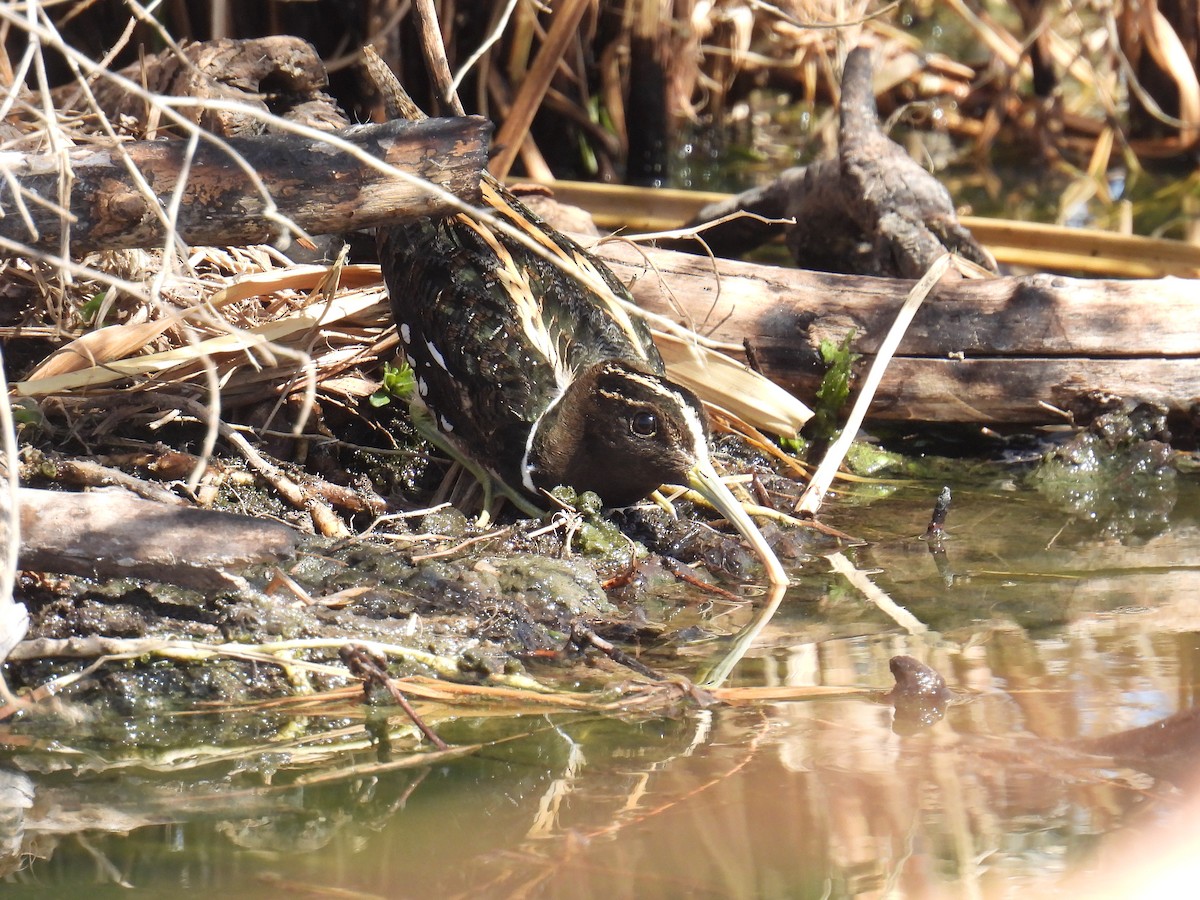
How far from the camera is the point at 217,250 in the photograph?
4.95 meters

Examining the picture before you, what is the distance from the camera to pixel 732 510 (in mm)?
4113

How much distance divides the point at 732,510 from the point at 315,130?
1960mm

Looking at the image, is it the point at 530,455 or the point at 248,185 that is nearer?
the point at 248,185

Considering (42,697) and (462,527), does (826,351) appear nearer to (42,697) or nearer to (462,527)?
(462,527)

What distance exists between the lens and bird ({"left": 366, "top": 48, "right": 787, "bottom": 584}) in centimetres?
416

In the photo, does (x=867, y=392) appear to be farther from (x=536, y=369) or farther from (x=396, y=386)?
(x=396, y=386)

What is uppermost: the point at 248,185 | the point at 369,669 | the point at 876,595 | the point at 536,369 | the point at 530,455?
the point at 248,185

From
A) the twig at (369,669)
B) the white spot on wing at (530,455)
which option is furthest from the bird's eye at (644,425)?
the twig at (369,669)

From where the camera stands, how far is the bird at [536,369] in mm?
4164

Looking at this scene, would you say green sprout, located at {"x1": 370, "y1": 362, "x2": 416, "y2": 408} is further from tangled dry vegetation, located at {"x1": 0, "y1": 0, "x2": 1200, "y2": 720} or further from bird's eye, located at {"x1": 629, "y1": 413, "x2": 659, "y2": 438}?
bird's eye, located at {"x1": 629, "y1": 413, "x2": 659, "y2": 438}

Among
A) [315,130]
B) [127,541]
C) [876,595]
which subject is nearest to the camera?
[315,130]

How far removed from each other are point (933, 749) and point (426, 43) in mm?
3150

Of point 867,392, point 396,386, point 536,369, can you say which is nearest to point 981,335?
point 867,392

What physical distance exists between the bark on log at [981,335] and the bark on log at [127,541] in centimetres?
213
